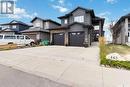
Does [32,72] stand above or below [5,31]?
below

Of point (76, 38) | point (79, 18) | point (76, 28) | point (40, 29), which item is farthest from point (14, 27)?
point (76, 38)

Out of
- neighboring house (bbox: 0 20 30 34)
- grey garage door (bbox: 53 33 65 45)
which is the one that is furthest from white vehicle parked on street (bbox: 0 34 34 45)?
neighboring house (bbox: 0 20 30 34)

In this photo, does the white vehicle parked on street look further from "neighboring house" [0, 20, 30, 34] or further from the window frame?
"neighboring house" [0, 20, 30, 34]

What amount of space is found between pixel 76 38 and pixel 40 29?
9.63m

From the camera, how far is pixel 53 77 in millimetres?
6141

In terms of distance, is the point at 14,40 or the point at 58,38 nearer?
the point at 14,40

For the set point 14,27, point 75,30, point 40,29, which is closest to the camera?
point 75,30

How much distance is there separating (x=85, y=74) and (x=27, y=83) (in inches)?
110

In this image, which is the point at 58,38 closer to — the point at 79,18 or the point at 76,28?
the point at 76,28

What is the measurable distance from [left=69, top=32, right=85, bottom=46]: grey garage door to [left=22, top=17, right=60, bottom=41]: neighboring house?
296 inches

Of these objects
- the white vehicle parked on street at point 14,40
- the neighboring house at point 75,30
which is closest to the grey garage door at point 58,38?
the neighboring house at point 75,30

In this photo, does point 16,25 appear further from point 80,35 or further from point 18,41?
point 80,35

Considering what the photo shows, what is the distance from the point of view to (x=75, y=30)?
22.3 m

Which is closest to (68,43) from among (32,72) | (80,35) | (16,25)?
(80,35)
